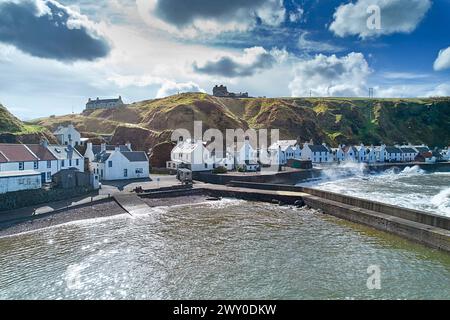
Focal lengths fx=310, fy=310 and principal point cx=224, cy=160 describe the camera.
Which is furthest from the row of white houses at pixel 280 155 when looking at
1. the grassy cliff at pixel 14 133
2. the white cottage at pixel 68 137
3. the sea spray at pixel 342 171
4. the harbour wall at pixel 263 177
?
the grassy cliff at pixel 14 133

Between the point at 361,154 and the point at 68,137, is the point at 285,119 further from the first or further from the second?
the point at 68,137

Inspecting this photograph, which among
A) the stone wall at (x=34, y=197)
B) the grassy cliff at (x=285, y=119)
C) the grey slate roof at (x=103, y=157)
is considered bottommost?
the stone wall at (x=34, y=197)

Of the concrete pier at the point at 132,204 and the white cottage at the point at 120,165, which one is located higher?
the white cottage at the point at 120,165

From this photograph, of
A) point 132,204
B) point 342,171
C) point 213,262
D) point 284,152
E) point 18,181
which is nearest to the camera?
point 213,262

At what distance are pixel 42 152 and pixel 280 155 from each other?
52.0 m

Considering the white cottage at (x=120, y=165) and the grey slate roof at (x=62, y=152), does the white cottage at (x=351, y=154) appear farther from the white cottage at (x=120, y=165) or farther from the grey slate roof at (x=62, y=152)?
the grey slate roof at (x=62, y=152)

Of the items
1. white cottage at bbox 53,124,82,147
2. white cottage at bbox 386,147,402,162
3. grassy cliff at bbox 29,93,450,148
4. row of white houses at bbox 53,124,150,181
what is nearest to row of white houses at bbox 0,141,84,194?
row of white houses at bbox 53,124,150,181

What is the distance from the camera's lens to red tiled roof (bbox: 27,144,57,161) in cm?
3749

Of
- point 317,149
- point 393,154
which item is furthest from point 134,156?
point 393,154

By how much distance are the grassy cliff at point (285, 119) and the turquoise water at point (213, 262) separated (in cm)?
4847

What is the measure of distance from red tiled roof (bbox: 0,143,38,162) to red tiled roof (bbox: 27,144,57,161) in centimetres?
110

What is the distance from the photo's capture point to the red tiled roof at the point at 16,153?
A: 111 feet

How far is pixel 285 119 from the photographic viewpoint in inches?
4400

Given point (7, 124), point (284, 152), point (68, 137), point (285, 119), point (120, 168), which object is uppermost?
point (285, 119)
